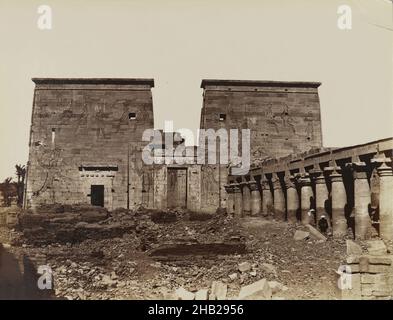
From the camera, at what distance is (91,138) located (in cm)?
2531

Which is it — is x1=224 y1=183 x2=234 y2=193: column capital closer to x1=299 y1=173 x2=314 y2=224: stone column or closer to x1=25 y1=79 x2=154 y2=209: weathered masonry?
x1=25 y1=79 x2=154 y2=209: weathered masonry

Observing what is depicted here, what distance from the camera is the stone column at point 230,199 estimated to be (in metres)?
23.8

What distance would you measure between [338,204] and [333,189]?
0.45m

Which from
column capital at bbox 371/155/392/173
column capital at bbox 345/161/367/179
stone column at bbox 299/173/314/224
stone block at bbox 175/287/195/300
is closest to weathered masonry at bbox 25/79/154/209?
stone column at bbox 299/173/314/224

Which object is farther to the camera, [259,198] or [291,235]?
[259,198]

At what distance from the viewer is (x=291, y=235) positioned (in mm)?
14336

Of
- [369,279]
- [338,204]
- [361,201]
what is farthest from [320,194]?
[369,279]

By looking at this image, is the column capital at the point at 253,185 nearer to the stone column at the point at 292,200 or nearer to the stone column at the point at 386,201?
the stone column at the point at 292,200

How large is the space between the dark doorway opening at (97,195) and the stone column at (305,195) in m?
12.3

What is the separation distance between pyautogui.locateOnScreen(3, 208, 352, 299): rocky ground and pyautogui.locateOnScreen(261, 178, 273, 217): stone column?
95.8 inches

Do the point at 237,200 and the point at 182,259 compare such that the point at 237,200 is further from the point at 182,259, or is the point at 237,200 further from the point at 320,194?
the point at 182,259
